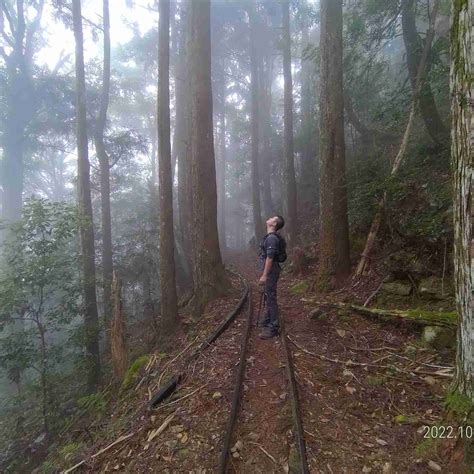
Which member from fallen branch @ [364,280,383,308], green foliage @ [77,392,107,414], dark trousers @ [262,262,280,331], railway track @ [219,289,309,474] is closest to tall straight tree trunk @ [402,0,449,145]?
fallen branch @ [364,280,383,308]

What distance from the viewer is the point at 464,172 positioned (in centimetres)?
239

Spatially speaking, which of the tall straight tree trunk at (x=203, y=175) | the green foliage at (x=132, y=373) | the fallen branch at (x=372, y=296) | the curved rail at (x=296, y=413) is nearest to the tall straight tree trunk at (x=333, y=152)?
the fallen branch at (x=372, y=296)

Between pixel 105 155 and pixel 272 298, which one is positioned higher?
Answer: pixel 105 155

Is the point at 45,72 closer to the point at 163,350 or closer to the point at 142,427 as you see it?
the point at 163,350

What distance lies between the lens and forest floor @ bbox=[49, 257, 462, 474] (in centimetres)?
286

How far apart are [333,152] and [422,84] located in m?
2.62

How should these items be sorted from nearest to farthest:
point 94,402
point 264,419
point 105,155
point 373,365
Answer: point 264,419 < point 373,365 < point 94,402 < point 105,155

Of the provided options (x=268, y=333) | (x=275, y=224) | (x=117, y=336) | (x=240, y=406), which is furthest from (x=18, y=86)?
(x=240, y=406)

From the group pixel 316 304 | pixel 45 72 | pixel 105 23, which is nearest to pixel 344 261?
pixel 316 304

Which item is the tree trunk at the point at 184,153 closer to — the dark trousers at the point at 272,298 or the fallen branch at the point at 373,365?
the dark trousers at the point at 272,298

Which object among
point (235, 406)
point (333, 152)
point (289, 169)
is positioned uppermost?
point (289, 169)

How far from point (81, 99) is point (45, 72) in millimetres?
9809

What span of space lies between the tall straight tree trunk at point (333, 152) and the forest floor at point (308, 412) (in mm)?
2096

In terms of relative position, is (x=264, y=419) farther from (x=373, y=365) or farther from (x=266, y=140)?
(x=266, y=140)
